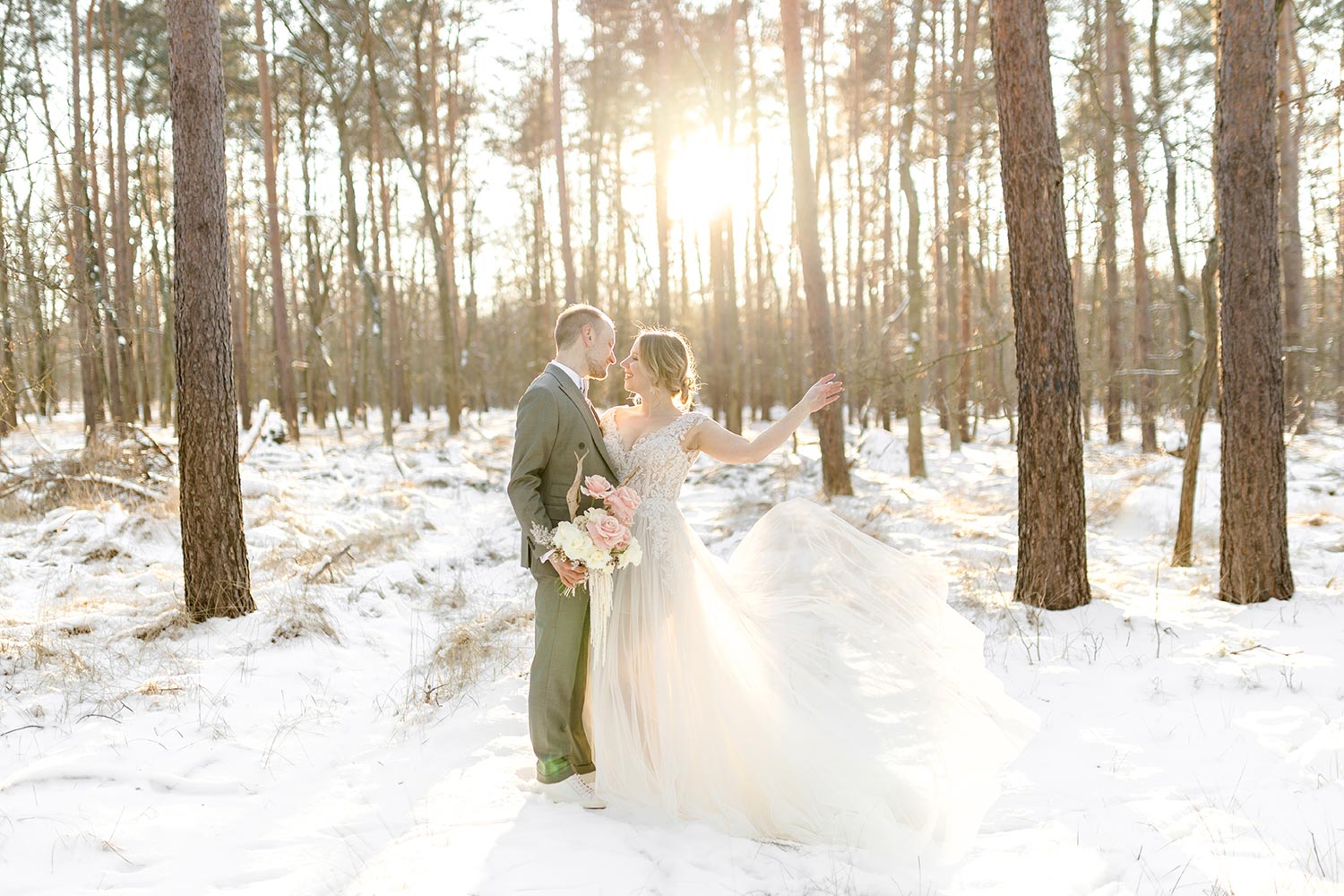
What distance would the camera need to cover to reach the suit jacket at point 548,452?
343 cm

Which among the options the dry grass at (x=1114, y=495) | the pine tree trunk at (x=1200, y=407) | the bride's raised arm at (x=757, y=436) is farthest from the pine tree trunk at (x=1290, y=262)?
the bride's raised arm at (x=757, y=436)

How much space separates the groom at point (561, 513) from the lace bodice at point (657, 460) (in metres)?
0.08

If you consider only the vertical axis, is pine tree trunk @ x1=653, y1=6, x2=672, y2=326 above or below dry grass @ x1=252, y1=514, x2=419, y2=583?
above

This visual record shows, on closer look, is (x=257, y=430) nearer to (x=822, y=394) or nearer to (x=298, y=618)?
(x=298, y=618)

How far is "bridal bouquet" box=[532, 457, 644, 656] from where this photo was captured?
10.8ft

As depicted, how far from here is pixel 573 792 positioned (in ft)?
11.9

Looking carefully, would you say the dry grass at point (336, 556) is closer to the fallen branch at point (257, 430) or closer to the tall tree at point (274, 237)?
the fallen branch at point (257, 430)

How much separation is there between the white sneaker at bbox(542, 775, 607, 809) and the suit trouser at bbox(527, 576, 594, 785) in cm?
3

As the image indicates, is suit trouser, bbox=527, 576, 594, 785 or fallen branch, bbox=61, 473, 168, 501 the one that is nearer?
suit trouser, bbox=527, 576, 594, 785

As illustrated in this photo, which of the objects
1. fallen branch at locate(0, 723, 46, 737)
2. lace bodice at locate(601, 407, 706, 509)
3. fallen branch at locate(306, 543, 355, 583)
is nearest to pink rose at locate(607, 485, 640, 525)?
lace bodice at locate(601, 407, 706, 509)

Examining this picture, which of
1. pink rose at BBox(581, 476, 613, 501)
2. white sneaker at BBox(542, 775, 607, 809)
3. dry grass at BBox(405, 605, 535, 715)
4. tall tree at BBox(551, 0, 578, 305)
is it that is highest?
tall tree at BBox(551, 0, 578, 305)

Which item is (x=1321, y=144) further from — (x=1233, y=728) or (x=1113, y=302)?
(x=1233, y=728)

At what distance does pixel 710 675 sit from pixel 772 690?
1.03 ft

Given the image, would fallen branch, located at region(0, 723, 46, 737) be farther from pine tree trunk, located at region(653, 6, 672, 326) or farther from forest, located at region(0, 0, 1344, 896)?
pine tree trunk, located at region(653, 6, 672, 326)
